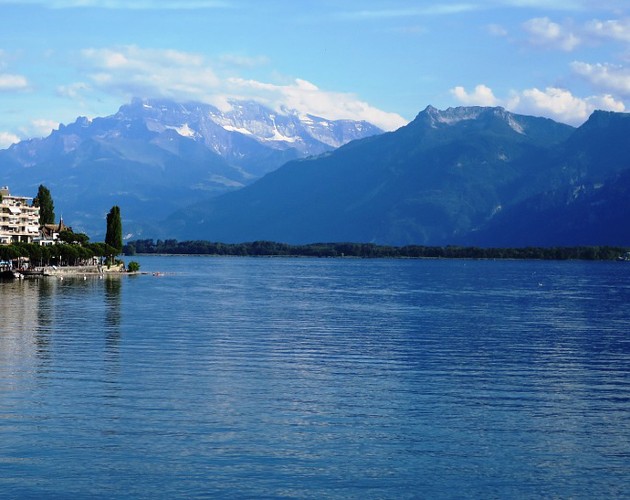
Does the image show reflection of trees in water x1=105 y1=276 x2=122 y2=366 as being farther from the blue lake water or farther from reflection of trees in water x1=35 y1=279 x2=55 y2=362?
reflection of trees in water x1=35 y1=279 x2=55 y2=362

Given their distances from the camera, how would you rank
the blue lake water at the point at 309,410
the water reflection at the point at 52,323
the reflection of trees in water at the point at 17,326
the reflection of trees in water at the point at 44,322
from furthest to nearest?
the reflection of trees in water at the point at 44,322
the water reflection at the point at 52,323
the reflection of trees in water at the point at 17,326
the blue lake water at the point at 309,410

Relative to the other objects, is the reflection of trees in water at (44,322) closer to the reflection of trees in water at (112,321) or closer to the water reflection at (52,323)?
the water reflection at (52,323)

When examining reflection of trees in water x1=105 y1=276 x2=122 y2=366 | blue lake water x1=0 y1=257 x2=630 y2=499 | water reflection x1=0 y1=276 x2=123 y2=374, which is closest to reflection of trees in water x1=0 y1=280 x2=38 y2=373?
water reflection x1=0 y1=276 x2=123 y2=374

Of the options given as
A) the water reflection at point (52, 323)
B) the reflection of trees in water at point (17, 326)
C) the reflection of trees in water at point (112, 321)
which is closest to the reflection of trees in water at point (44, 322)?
the water reflection at point (52, 323)

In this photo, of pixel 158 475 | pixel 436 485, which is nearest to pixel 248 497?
pixel 158 475

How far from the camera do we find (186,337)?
89.2m

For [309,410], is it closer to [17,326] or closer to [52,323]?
[17,326]

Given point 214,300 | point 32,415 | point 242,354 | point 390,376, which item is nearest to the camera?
point 32,415

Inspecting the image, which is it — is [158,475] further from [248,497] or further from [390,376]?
[390,376]

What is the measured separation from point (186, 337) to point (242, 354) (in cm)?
1453

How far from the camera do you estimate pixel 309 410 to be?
5200 centimetres

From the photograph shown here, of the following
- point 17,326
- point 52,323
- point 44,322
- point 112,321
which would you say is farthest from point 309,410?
point 112,321

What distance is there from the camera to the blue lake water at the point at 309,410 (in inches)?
1537

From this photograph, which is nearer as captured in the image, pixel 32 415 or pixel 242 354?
pixel 32 415
